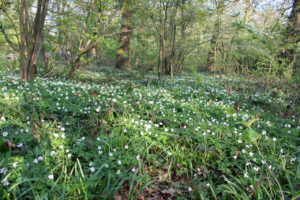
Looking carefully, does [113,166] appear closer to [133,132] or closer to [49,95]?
[133,132]

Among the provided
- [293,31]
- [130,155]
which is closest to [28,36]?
[130,155]


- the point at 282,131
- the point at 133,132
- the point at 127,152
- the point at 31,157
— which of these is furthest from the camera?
the point at 282,131

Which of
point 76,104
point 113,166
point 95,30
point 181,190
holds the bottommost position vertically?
point 181,190

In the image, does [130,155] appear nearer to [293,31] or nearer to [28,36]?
[28,36]

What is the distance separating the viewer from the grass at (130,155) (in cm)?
192

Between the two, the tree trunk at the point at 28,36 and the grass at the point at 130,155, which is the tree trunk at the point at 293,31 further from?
the tree trunk at the point at 28,36

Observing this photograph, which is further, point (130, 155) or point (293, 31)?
point (293, 31)

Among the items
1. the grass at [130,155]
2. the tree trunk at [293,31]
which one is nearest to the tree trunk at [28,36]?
the grass at [130,155]

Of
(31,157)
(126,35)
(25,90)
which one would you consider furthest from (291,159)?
(126,35)

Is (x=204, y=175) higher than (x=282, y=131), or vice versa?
(x=282, y=131)

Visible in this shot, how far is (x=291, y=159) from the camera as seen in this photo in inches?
101

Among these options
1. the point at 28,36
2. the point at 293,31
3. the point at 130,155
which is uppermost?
the point at 293,31

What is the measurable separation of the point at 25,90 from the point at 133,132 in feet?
9.16

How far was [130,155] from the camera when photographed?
8.19 feet
